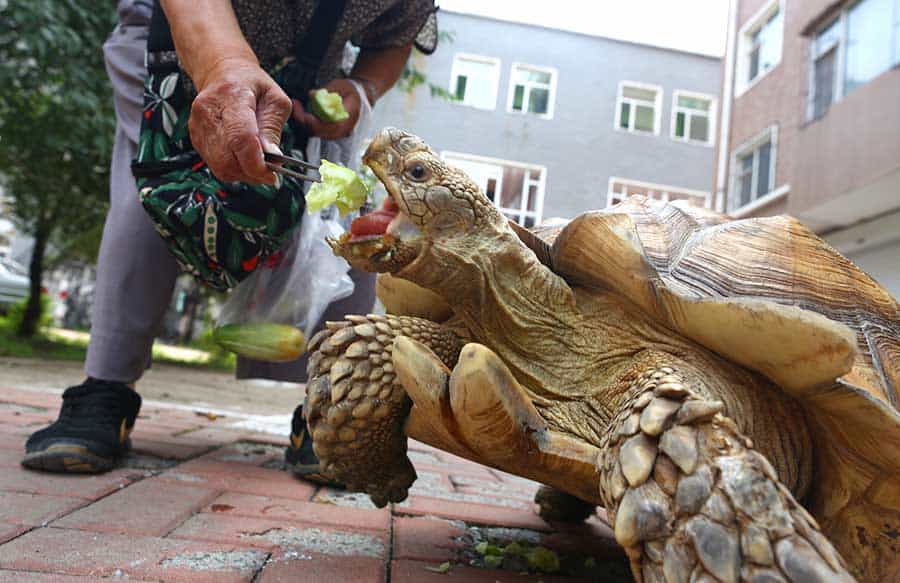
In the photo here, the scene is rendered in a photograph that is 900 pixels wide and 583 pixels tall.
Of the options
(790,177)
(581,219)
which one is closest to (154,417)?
(581,219)

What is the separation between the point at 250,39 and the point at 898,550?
2186mm

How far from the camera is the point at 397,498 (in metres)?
1.62

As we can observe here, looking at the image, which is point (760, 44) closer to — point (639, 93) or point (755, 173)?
point (755, 173)

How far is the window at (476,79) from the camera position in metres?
17.2

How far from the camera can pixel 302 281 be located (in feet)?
7.93

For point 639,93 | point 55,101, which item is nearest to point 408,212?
point 55,101

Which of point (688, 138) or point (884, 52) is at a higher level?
point (688, 138)

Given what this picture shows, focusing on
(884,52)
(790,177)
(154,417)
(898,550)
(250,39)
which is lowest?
(154,417)

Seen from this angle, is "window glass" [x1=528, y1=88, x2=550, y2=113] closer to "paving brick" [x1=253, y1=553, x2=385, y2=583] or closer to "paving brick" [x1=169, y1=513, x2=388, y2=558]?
"paving brick" [x1=169, y1=513, x2=388, y2=558]

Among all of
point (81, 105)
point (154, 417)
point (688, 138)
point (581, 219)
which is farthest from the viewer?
→ point (688, 138)

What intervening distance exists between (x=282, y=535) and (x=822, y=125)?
940cm

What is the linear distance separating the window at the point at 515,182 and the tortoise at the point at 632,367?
15.2 m

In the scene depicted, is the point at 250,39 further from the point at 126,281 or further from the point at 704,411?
the point at 704,411

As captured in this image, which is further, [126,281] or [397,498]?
[126,281]
